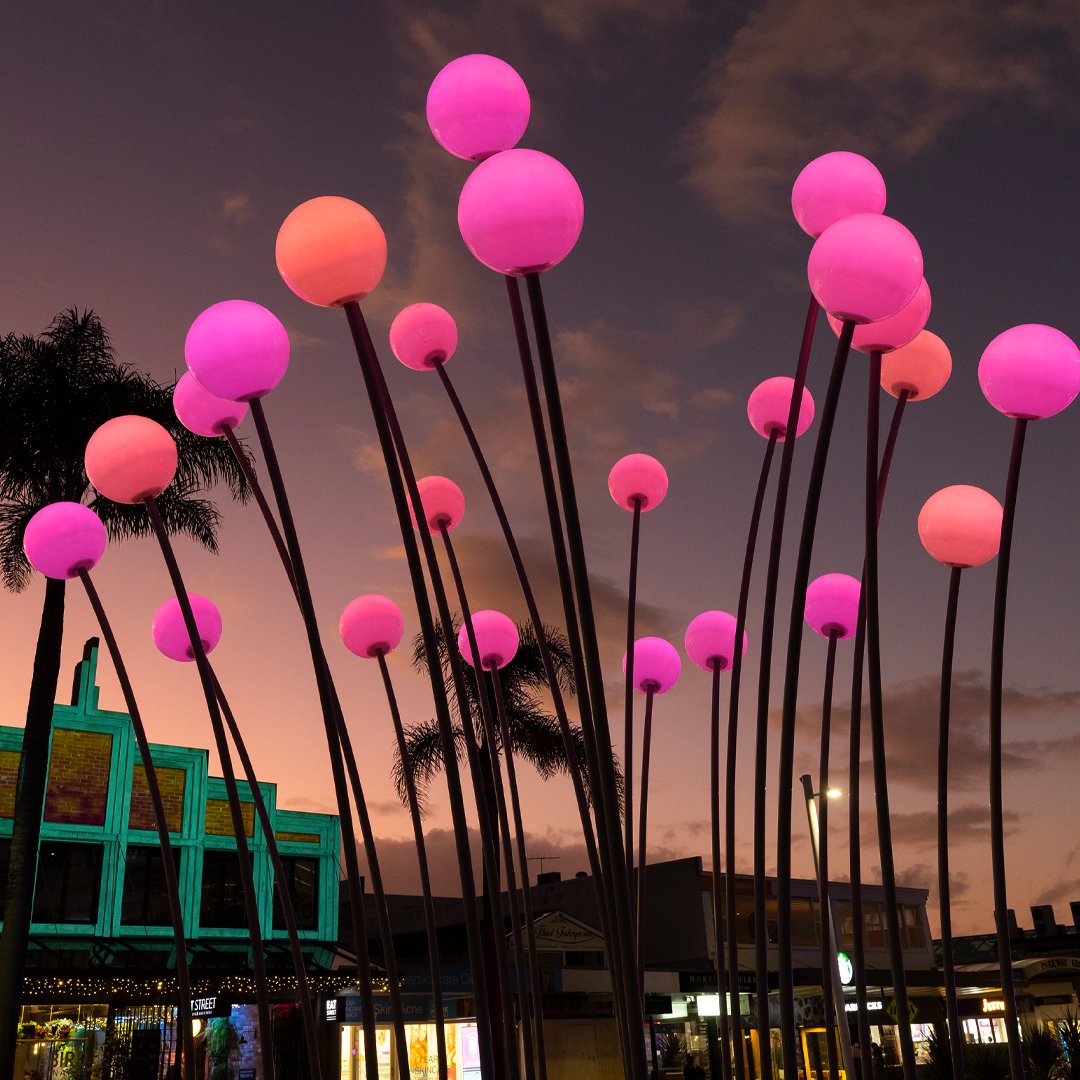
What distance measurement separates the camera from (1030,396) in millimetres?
4078

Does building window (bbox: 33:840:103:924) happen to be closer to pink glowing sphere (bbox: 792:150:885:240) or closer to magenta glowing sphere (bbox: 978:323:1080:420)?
pink glowing sphere (bbox: 792:150:885:240)

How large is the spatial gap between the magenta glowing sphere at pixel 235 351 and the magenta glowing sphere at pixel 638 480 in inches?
87.6

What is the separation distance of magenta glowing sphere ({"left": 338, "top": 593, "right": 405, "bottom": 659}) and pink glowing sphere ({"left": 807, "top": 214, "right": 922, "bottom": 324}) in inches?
116

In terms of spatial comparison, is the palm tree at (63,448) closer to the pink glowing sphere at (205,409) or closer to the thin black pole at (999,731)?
the pink glowing sphere at (205,409)

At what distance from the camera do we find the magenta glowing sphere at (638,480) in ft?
18.7

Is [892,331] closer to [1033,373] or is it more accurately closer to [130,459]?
[1033,373]

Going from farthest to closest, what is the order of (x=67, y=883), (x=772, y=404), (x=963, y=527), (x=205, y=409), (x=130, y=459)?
(x=67, y=883)
(x=772, y=404)
(x=205, y=409)
(x=130, y=459)
(x=963, y=527)

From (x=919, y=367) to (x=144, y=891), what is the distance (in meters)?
18.8

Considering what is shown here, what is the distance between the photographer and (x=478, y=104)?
3900 mm

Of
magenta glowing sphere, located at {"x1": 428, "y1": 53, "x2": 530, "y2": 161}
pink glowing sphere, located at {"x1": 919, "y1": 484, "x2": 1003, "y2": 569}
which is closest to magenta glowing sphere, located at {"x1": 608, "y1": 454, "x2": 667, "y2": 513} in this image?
pink glowing sphere, located at {"x1": 919, "y1": 484, "x2": 1003, "y2": 569}

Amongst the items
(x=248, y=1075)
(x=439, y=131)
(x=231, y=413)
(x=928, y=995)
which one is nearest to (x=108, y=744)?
(x=248, y=1075)

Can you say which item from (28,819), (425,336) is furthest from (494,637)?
(28,819)

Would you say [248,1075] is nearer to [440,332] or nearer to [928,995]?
[440,332]

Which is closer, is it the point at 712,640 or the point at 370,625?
the point at 370,625
